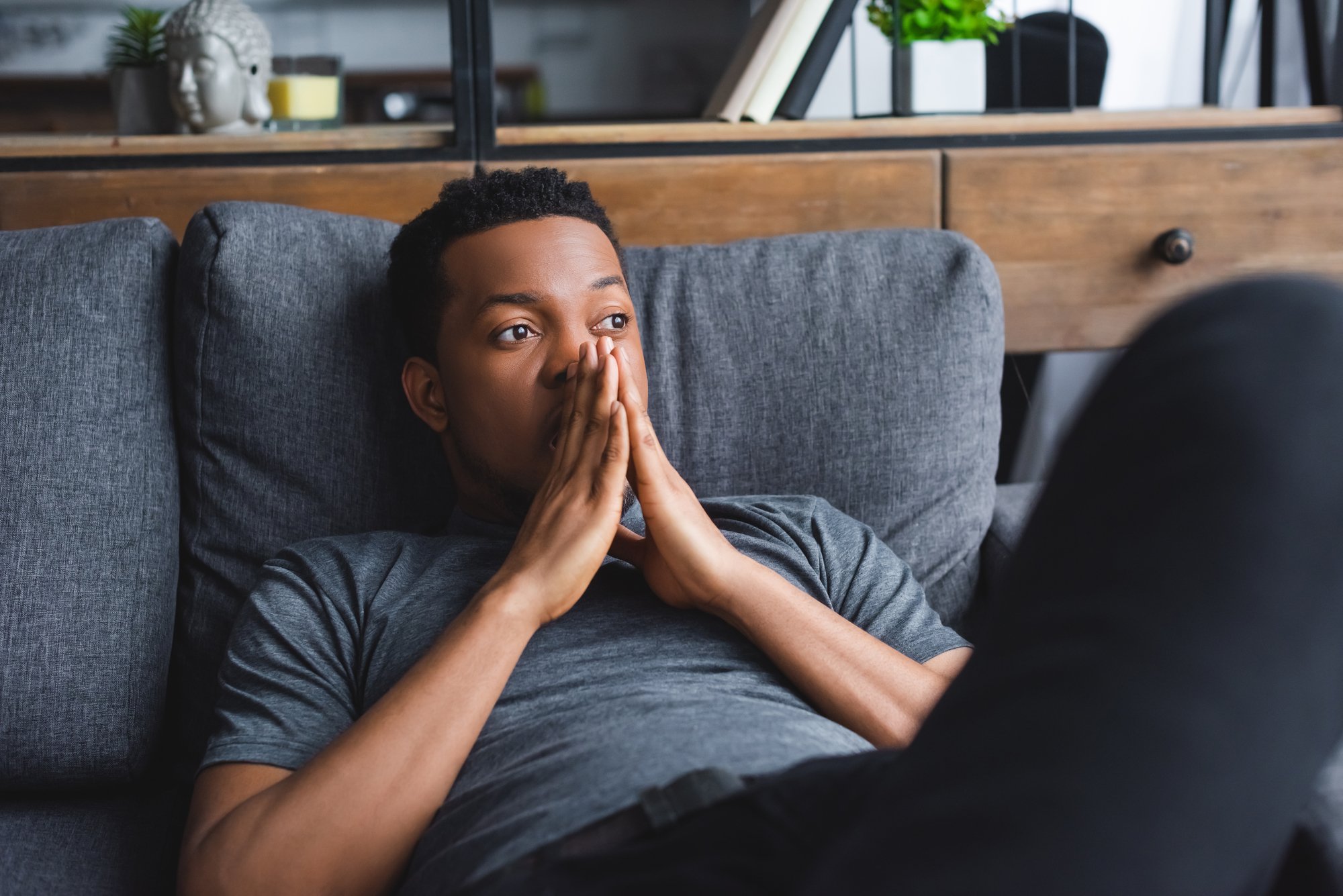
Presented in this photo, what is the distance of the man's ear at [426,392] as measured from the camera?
3.84 feet

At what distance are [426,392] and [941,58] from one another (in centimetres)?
100

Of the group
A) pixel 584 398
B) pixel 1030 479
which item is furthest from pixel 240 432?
pixel 1030 479

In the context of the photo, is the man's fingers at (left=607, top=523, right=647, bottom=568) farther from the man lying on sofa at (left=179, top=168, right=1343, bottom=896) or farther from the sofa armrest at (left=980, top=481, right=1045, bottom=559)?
the sofa armrest at (left=980, top=481, right=1045, bottom=559)

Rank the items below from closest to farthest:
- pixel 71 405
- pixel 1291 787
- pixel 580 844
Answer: pixel 1291 787 < pixel 580 844 < pixel 71 405

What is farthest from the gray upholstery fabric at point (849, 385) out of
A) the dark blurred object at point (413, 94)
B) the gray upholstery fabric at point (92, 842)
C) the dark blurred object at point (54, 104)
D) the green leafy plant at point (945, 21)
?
the dark blurred object at point (54, 104)

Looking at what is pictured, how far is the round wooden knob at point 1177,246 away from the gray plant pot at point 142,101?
1491 millimetres

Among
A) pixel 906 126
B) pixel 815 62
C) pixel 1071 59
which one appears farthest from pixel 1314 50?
pixel 815 62

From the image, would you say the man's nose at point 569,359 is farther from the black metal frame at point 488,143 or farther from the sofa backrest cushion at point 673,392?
the black metal frame at point 488,143

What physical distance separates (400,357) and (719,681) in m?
0.57

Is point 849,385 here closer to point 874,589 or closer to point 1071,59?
point 874,589

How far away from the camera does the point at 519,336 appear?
3.49ft

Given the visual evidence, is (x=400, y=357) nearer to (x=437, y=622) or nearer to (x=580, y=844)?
(x=437, y=622)

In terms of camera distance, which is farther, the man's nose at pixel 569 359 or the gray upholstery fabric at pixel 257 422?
the gray upholstery fabric at pixel 257 422

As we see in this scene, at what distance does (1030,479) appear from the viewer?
2.64 m
